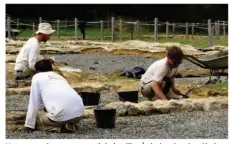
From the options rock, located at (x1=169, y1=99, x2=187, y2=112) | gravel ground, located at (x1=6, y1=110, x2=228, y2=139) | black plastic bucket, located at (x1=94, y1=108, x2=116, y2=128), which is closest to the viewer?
gravel ground, located at (x1=6, y1=110, x2=228, y2=139)

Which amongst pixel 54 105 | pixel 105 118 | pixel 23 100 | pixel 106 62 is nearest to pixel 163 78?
pixel 105 118

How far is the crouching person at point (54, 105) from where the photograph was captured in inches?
272

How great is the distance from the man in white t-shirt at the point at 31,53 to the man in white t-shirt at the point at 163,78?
4.90ft

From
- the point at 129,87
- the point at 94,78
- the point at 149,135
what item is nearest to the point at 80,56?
the point at 94,78

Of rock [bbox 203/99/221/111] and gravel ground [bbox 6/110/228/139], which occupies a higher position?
rock [bbox 203/99/221/111]

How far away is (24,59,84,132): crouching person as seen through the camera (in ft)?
22.7

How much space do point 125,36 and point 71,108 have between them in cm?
1999

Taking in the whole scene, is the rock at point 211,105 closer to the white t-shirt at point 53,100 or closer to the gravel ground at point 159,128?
the gravel ground at point 159,128

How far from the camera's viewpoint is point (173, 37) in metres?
27.4

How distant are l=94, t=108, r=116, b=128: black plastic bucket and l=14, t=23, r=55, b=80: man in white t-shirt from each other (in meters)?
2.00

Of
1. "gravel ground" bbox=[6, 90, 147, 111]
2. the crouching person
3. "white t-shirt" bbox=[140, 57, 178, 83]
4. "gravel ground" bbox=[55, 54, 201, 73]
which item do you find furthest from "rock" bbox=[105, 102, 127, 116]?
"gravel ground" bbox=[55, 54, 201, 73]

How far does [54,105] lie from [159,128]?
3.88ft

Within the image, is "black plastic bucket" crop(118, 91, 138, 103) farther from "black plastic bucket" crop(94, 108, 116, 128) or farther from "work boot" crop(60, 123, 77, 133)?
"work boot" crop(60, 123, 77, 133)

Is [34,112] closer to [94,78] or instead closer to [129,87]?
[129,87]
